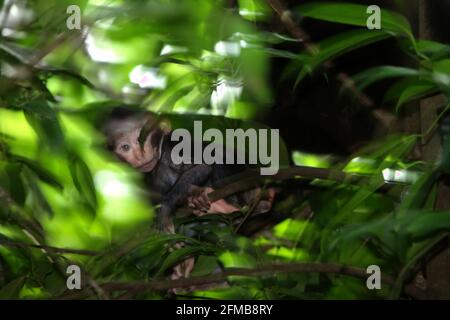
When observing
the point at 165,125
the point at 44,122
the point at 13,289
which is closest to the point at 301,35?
the point at 165,125

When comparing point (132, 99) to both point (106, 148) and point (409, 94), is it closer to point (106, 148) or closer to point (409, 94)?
point (106, 148)

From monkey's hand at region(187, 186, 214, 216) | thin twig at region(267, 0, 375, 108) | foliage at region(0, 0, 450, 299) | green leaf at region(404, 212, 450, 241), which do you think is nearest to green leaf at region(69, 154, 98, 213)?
foliage at region(0, 0, 450, 299)

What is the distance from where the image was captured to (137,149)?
78cm

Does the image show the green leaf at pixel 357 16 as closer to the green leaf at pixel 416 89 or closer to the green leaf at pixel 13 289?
the green leaf at pixel 416 89

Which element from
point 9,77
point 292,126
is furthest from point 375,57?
point 9,77

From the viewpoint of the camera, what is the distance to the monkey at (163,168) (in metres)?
0.75

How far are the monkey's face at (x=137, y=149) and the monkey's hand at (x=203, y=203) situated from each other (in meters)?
0.05

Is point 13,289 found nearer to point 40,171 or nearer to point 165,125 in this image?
point 40,171

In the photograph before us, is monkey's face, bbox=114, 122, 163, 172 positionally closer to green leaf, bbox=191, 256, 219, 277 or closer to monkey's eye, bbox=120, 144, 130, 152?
monkey's eye, bbox=120, 144, 130, 152

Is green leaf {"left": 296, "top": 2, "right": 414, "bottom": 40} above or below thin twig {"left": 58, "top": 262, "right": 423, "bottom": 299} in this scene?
above

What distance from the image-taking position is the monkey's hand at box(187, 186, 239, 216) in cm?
79

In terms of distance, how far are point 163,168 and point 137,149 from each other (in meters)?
0.03

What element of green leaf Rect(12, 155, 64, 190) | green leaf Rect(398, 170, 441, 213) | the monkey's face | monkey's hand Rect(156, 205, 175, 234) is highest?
the monkey's face

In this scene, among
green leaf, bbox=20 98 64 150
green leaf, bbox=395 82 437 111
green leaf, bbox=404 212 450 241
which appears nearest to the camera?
green leaf, bbox=404 212 450 241
